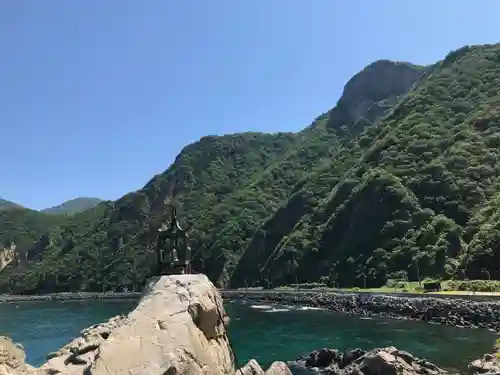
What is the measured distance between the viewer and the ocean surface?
2207 inches

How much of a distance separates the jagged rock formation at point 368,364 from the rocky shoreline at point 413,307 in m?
25.6

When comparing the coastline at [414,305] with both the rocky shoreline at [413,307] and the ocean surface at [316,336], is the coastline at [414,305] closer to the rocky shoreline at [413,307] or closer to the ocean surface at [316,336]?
the rocky shoreline at [413,307]

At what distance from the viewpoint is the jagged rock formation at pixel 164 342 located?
56.0 feet

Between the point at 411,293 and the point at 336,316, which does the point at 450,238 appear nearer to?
the point at 411,293

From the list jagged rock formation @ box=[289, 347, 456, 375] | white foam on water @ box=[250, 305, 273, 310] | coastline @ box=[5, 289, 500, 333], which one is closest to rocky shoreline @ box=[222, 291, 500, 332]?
coastline @ box=[5, 289, 500, 333]

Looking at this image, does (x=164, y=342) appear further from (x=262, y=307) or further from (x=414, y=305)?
(x=262, y=307)

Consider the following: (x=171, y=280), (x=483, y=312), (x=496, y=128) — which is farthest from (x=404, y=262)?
(x=171, y=280)

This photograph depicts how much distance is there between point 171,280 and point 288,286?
131 metres

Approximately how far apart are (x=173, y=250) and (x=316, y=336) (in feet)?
164

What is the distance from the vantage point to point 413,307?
82.7m

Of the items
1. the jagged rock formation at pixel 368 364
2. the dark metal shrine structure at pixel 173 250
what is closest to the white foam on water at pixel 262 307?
the jagged rock formation at pixel 368 364

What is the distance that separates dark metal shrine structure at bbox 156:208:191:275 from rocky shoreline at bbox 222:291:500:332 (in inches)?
2015

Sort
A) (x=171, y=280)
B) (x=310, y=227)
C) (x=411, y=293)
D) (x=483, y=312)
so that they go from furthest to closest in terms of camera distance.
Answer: (x=310, y=227) < (x=411, y=293) < (x=483, y=312) < (x=171, y=280)

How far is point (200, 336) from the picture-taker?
20625mm
